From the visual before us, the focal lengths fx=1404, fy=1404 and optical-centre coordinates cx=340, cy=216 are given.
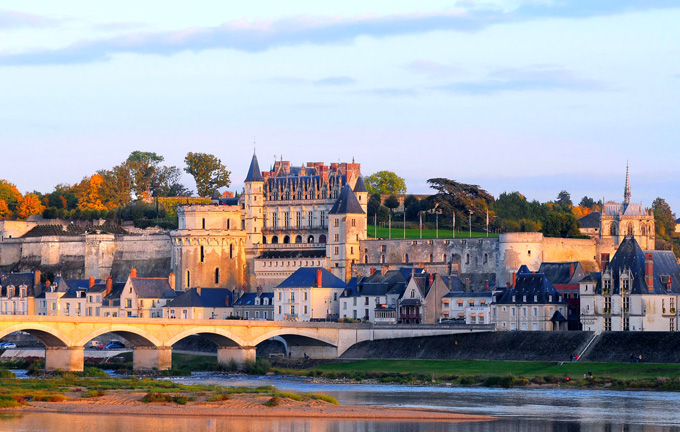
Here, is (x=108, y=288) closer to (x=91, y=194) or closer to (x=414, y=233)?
(x=414, y=233)

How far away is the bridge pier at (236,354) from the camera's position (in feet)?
261

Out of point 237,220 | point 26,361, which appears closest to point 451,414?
point 26,361

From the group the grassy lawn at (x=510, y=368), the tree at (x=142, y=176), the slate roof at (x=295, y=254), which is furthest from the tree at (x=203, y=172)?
the grassy lawn at (x=510, y=368)

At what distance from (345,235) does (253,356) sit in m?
21.9

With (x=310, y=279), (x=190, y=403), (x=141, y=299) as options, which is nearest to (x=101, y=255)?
(x=141, y=299)

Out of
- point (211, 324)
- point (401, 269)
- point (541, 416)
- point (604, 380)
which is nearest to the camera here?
point (541, 416)

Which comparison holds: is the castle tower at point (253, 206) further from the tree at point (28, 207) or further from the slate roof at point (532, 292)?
the tree at point (28, 207)

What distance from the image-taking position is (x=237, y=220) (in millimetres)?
106312

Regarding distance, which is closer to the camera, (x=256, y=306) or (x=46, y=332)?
(x=46, y=332)

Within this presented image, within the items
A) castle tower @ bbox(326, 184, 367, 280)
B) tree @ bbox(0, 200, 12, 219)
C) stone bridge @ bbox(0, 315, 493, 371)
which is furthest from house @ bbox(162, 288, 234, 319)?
tree @ bbox(0, 200, 12, 219)

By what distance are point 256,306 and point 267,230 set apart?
12.6 metres

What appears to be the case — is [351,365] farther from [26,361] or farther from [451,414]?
[451,414]

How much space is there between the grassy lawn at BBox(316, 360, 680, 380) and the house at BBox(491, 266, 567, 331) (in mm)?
6191

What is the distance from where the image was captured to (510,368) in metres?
72.2
